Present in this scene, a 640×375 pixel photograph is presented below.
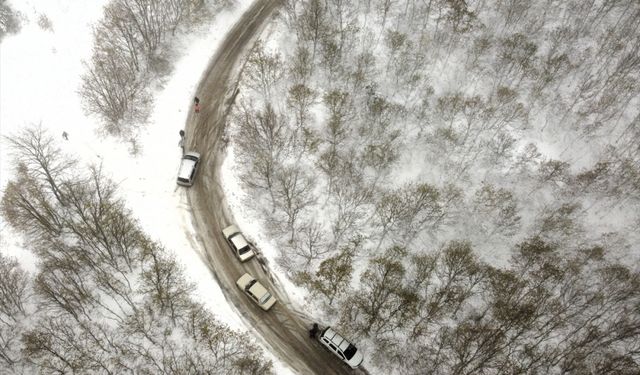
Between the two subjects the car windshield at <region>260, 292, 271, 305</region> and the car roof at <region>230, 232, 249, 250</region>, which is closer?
the car windshield at <region>260, 292, 271, 305</region>

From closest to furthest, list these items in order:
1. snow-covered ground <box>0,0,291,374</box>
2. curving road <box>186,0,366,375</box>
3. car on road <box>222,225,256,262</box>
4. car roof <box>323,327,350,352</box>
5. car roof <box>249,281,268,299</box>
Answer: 1. car roof <box>323,327,350,352</box>
2. curving road <box>186,0,366,375</box>
3. car roof <box>249,281,268,299</box>
4. car on road <box>222,225,256,262</box>
5. snow-covered ground <box>0,0,291,374</box>

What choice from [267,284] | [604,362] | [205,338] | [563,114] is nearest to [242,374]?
[205,338]

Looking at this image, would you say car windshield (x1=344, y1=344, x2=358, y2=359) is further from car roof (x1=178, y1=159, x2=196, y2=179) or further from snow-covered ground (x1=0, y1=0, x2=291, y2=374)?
car roof (x1=178, y1=159, x2=196, y2=179)

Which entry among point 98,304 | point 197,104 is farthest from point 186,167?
point 98,304

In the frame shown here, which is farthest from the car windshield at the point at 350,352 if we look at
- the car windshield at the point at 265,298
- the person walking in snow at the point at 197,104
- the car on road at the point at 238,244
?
the person walking in snow at the point at 197,104

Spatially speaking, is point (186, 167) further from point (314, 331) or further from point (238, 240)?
point (314, 331)

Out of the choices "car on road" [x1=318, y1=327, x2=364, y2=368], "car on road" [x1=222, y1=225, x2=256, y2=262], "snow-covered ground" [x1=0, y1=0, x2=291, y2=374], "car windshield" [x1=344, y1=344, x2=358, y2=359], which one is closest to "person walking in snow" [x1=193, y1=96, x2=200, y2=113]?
"snow-covered ground" [x1=0, y1=0, x2=291, y2=374]

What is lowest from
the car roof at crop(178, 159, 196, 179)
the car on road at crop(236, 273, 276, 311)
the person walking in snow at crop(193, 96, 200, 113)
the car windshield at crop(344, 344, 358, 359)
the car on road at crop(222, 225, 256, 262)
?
the car on road at crop(236, 273, 276, 311)
